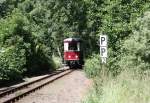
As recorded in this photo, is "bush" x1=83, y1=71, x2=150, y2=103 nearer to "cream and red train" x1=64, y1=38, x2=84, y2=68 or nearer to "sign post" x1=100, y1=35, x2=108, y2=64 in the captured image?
"sign post" x1=100, y1=35, x2=108, y2=64

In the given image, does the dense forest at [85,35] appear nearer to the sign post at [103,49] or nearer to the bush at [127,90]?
the bush at [127,90]

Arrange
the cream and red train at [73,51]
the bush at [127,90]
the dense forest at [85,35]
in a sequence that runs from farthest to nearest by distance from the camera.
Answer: the cream and red train at [73,51], the dense forest at [85,35], the bush at [127,90]

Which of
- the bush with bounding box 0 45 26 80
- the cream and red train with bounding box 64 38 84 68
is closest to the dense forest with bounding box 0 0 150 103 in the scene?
the bush with bounding box 0 45 26 80

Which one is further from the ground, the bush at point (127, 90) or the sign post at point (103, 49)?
the sign post at point (103, 49)

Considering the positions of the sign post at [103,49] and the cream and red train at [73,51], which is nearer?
the sign post at [103,49]

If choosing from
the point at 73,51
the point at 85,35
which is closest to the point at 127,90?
the point at 73,51

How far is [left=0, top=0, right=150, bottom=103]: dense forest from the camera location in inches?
824

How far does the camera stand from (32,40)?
38.9 meters

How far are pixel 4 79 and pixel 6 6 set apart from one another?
59.3 meters

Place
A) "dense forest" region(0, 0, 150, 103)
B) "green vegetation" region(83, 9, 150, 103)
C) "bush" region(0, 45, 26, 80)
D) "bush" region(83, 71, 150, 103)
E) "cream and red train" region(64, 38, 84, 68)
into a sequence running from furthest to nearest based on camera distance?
"cream and red train" region(64, 38, 84, 68) < "bush" region(0, 45, 26, 80) < "dense forest" region(0, 0, 150, 103) < "green vegetation" region(83, 9, 150, 103) < "bush" region(83, 71, 150, 103)

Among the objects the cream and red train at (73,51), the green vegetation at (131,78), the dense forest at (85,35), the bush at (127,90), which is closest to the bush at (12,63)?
the dense forest at (85,35)

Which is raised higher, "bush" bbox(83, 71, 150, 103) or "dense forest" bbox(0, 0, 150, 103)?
"dense forest" bbox(0, 0, 150, 103)

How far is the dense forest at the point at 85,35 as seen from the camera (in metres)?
20.9

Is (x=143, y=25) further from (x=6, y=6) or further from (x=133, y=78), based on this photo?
(x=6, y=6)
